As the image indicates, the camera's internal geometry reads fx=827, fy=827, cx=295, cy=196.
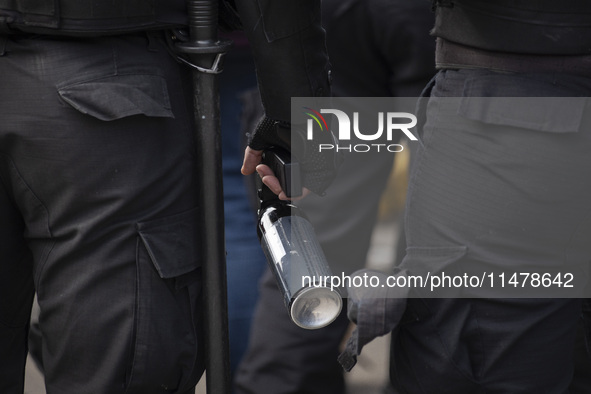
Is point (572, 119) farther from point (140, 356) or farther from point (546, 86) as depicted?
point (140, 356)

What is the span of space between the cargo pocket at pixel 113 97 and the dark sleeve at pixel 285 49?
0.24 m

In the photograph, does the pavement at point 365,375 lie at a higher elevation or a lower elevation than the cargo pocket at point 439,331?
lower

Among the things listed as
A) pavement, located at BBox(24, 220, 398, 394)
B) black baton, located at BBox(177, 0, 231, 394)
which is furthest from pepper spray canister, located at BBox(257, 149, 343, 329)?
pavement, located at BBox(24, 220, 398, 394)

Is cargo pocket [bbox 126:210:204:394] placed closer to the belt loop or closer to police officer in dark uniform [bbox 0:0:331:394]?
police officer in dark uniform [bbox 0:0:331:394]

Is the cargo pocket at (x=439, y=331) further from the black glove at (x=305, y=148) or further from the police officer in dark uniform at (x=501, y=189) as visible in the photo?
the black glove at (x=305, y=148)

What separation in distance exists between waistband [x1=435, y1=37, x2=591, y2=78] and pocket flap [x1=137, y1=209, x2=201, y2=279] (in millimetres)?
604

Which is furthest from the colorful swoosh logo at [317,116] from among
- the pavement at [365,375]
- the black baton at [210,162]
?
the pavement at [365,375]

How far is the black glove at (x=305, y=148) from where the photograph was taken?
5.67 ft

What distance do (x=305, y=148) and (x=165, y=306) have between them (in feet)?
1.42

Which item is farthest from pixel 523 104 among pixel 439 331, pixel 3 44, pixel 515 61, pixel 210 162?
pixel 3 44

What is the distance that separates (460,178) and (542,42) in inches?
10.6

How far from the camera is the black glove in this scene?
1729 mm

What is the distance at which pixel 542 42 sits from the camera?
1.39 meters

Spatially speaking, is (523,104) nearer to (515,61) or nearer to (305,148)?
(515,61)
